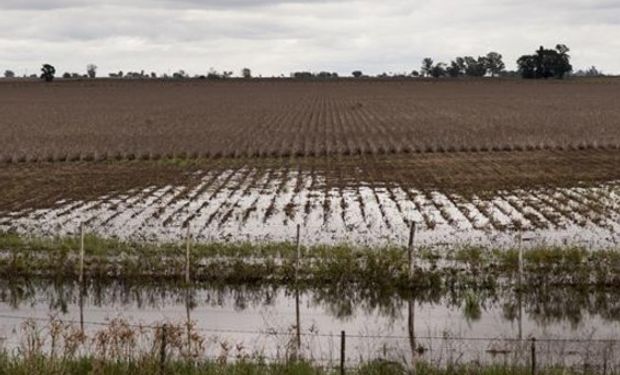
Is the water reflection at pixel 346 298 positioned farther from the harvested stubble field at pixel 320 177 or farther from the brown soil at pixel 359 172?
the brown soil at pixel 359 172

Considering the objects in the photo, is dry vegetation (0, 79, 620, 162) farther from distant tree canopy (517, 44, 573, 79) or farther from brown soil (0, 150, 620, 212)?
distant tree canopy (517, 44, 573, 79)

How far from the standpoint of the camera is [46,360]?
1315 cm

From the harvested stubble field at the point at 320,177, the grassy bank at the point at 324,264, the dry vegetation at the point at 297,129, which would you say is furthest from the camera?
the dry vegetation at the point at 297,129

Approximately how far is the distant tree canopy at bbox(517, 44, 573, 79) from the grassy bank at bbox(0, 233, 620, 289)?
570ft

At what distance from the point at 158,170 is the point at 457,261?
2266 centimetres

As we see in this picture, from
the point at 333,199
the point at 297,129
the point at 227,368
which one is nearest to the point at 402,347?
the point at 227,368

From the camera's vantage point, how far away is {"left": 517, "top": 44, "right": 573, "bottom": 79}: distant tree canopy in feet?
618

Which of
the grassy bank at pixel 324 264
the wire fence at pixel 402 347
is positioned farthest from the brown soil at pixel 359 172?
the wire fence at pixel 402 347

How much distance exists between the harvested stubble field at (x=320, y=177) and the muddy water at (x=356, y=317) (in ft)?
16.9

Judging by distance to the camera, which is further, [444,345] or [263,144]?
[263,144]

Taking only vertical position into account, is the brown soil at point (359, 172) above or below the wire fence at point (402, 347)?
above

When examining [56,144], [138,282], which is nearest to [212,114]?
[56,144]

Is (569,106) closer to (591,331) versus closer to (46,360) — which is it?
(591,331)

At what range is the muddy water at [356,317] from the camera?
54.2 feet
